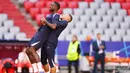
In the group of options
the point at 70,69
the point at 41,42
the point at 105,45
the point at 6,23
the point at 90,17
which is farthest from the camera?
the point at 90,17

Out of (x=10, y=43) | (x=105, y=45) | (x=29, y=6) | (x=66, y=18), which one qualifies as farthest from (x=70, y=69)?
(x=66, y=18)

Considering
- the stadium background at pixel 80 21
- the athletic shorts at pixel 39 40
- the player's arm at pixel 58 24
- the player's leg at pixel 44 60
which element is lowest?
the player's leg at pixel 44 60

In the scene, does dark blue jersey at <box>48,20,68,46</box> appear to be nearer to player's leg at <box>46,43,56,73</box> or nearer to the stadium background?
player's leg at <box>46,43,56,73</box>

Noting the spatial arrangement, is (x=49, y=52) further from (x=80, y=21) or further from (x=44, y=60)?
(x=80, y=21)

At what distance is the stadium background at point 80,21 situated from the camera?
1750 cm

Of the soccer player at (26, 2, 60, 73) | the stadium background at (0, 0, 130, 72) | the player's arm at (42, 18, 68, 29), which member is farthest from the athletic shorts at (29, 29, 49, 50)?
the stadium background at (0, 0, 130, 72)

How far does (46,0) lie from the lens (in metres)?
20.2

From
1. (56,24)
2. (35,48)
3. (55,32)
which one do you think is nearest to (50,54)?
(35,48)

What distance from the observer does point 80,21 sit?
19031 mm

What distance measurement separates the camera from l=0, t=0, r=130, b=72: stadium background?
17.5 metres

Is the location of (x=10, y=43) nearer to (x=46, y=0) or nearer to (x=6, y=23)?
(x=6, y=23)

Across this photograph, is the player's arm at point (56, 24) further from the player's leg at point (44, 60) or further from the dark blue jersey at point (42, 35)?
the player's leg at point (44, 60)

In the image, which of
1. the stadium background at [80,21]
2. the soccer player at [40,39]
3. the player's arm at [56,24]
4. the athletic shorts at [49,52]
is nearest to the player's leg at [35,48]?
the soccer player at [40,39]

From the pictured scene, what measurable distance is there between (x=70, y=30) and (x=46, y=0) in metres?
2.53
